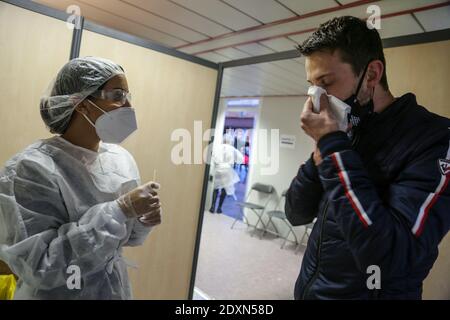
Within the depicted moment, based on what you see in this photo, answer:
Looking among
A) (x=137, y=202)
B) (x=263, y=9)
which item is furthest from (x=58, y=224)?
(x=263, y=9)

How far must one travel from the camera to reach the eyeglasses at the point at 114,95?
991 mm

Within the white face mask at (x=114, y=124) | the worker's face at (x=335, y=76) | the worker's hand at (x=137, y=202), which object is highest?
the worker's face at (x=335, y=76)

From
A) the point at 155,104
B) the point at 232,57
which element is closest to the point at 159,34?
the point at 232,57

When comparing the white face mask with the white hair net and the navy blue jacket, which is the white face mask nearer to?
the white hair net

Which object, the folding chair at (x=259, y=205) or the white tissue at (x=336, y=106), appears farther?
the folding chair at (x=259, y=205)

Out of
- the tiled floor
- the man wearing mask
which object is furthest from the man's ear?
the tiled floor

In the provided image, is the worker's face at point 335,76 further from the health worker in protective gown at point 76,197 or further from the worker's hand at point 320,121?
the health worker in protective gown at point 76,197

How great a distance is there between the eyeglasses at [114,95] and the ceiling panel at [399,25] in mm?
1786

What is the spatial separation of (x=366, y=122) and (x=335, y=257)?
363 millimetres

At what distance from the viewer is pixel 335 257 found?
2.44 feet

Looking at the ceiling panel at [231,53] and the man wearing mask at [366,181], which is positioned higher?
the ceiling panel at [231,53]

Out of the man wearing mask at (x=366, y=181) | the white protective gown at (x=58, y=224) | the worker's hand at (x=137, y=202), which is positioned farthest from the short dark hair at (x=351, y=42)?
the white protective gown at (x=58, y=224)

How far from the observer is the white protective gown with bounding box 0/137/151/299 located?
80 cm

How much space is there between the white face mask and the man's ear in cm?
77
